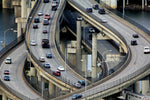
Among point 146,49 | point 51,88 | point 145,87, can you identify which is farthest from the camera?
point 146,49

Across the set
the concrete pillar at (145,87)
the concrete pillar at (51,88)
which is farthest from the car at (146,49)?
the concrete pillar at (51,88)

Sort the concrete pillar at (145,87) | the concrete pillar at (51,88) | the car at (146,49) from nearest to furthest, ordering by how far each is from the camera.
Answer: the concrete pillar at (145,87), the concrete pillar at (51,88), the car at (146,49)

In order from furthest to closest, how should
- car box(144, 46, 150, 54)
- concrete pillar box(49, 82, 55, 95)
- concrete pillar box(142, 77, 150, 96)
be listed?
car box(144, 46, 150, 54)
concrete pillar box(49, 82, 55, 95)
concrete pillar box(142, 77, 150, 96)

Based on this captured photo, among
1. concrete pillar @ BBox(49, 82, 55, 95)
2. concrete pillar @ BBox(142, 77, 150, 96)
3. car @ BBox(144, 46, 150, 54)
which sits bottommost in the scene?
concrete pillar @ BBox(49, 82, 55, 95)

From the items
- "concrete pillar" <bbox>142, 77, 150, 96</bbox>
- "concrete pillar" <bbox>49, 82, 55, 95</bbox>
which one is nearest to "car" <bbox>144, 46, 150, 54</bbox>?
"concrete pillar" <bbox>142, 77, 150, 96</bbox>

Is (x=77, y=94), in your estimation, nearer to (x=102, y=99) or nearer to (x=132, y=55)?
(x=102, y=99)

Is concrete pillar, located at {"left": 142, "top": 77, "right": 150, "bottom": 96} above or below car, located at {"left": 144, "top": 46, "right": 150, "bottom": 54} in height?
below

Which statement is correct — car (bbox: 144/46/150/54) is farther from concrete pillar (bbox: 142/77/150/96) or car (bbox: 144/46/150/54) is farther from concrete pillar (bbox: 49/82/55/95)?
concrete pillar (bbox: 49/82/55/95)

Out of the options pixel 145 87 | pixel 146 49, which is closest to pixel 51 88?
pixel 146 49

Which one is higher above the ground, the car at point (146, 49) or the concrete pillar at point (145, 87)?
the car at point (146, 49)

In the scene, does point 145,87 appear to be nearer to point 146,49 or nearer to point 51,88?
point 146,49

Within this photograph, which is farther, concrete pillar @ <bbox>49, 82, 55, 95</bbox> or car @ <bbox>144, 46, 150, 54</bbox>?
car @ <bbox>144, 46, 150, 54</bbox>

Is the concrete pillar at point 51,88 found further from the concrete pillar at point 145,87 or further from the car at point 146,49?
the concrete pillar at point 145,87
